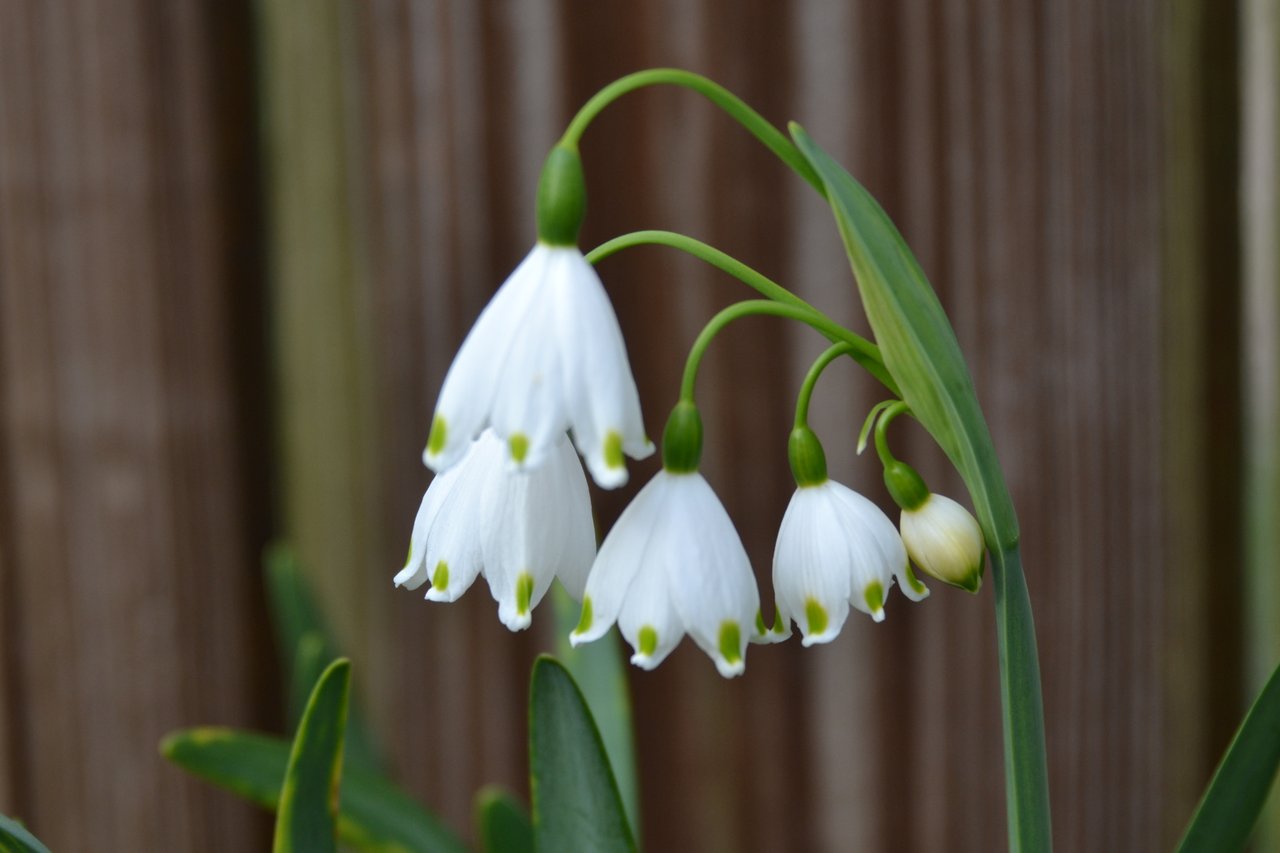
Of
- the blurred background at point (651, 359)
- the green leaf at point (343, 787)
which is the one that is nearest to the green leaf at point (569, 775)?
the green leaf at point (343, 787)

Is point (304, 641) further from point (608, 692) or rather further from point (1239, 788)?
point (1239, 788)

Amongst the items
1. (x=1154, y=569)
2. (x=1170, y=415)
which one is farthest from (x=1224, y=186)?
(x=1154, y=569)

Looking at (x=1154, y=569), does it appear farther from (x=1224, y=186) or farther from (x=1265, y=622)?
(x=1224, y=186)

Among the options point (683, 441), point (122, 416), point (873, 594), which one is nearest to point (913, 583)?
point (873, 594)

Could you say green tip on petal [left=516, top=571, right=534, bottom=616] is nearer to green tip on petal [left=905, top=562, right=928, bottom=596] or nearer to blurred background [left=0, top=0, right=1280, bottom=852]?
green tip on petal [left=905, top=562, right=928, bottom=596]

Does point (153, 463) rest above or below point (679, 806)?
above

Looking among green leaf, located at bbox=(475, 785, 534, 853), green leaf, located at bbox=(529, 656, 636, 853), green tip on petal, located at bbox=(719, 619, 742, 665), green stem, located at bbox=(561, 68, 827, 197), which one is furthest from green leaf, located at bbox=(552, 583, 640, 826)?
green stem, located at bbox=(561, 68, 827, 197)

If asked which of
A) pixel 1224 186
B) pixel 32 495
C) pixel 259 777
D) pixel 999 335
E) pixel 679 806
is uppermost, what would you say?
pixel 1224 186
